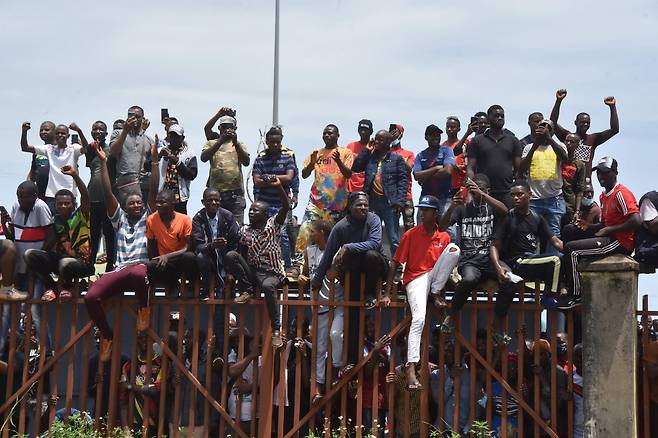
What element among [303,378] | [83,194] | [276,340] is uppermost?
[83,194]

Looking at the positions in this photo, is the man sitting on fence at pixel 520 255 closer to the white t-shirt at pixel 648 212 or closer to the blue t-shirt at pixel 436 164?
the white t-shirt at pixel 648 212

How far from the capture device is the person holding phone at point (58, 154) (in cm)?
1220

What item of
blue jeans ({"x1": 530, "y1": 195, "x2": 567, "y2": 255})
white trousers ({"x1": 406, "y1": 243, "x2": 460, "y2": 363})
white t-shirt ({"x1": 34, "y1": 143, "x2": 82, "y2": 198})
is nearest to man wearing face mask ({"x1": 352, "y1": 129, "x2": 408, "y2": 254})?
blue jeans ({"x1": 530, "y1": 195, "x2": 567, "y2": 255})

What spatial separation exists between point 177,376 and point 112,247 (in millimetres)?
2014

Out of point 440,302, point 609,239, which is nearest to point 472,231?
point 440,302

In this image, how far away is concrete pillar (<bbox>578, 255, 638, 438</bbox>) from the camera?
946 cm

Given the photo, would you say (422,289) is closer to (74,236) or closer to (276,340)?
(276,340)

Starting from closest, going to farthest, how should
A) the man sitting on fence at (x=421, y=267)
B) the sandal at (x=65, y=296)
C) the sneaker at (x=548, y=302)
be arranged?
the man sitting on fence at (x=421, y=267) → the sneaker at (x=548, y=302) → the sandal at (x=65, y=296)

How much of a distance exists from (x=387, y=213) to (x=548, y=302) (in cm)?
254

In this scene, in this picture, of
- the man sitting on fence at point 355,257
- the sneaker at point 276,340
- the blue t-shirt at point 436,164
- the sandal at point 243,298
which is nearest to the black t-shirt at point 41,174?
the sandal at point 243,298

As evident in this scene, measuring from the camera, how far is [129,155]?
12.0 m

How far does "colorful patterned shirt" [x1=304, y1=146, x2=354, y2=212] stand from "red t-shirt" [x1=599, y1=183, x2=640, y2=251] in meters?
3.23

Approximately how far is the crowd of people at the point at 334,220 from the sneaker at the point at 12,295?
0.06ft

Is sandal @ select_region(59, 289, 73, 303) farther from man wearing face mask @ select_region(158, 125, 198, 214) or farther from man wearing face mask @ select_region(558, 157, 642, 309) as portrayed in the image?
man wearing face mask @ select_region(558, 157, 642, 309)
